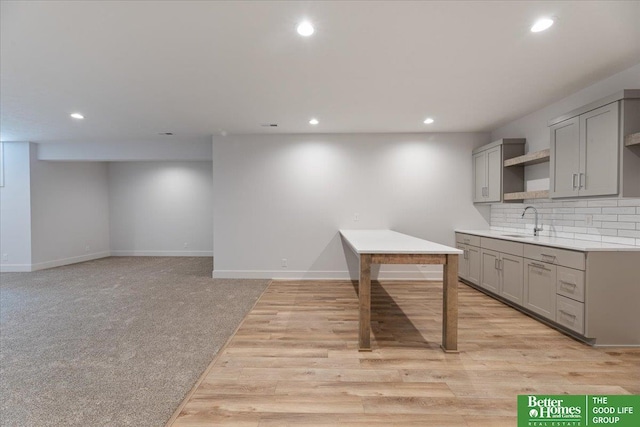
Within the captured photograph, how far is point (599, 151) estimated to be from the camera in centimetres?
266

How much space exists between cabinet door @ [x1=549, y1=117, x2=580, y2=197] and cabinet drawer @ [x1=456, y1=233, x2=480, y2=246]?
1176mm

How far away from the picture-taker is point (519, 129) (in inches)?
165

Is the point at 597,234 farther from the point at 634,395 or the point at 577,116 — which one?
the point at 634,395

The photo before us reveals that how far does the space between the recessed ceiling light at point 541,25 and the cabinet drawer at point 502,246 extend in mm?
2246

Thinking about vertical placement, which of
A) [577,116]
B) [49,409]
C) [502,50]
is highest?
[502,50]

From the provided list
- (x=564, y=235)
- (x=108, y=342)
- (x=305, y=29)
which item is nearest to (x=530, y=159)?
(x=564, y=235)

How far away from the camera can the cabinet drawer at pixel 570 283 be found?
2.54 meters

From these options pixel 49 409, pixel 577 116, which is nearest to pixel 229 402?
pixel 49 409

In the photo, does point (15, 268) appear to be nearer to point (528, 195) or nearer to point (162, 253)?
point (162, 253)

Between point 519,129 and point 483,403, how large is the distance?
4.01 metres

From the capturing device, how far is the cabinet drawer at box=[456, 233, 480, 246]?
4.17 m

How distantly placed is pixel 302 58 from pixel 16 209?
22.7 feet

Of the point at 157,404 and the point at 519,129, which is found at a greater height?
the point at 519,129

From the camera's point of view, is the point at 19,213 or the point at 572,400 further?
the point at 19,213
